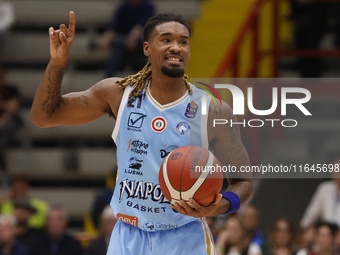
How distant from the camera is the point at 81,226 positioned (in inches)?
397

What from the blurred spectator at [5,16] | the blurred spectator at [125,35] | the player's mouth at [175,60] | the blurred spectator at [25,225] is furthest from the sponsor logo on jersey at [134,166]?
the blurred spectator at [5,16]

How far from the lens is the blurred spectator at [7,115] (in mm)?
9633

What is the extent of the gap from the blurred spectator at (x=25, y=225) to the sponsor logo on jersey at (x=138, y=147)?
4.45 m

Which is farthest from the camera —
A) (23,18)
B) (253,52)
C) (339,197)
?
(23,18)

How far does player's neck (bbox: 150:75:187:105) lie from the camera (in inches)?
153

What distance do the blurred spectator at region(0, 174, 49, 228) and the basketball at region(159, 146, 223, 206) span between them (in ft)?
17.3

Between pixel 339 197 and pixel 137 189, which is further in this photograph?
pixel 339 197

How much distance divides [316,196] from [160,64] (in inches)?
171

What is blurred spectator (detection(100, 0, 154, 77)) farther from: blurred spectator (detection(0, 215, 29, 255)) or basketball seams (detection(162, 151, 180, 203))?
basketball seams (detection(162, 151, 180, 203))

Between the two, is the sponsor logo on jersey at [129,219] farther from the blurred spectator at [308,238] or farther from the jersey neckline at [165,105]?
the blurred spectator at [308,238]

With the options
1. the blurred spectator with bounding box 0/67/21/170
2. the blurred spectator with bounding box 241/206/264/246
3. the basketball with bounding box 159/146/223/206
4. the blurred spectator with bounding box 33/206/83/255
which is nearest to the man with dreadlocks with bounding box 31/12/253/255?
the basketball with bounding box 159/146/223/206

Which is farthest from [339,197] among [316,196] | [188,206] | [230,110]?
[188,206]

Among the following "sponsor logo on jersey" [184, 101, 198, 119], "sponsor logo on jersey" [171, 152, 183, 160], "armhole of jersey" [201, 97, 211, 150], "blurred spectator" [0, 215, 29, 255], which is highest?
"sponsor logo on jersey" [184, 101, 198, 119]

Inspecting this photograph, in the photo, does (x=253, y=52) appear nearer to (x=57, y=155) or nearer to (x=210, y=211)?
(x=57, y=155)
